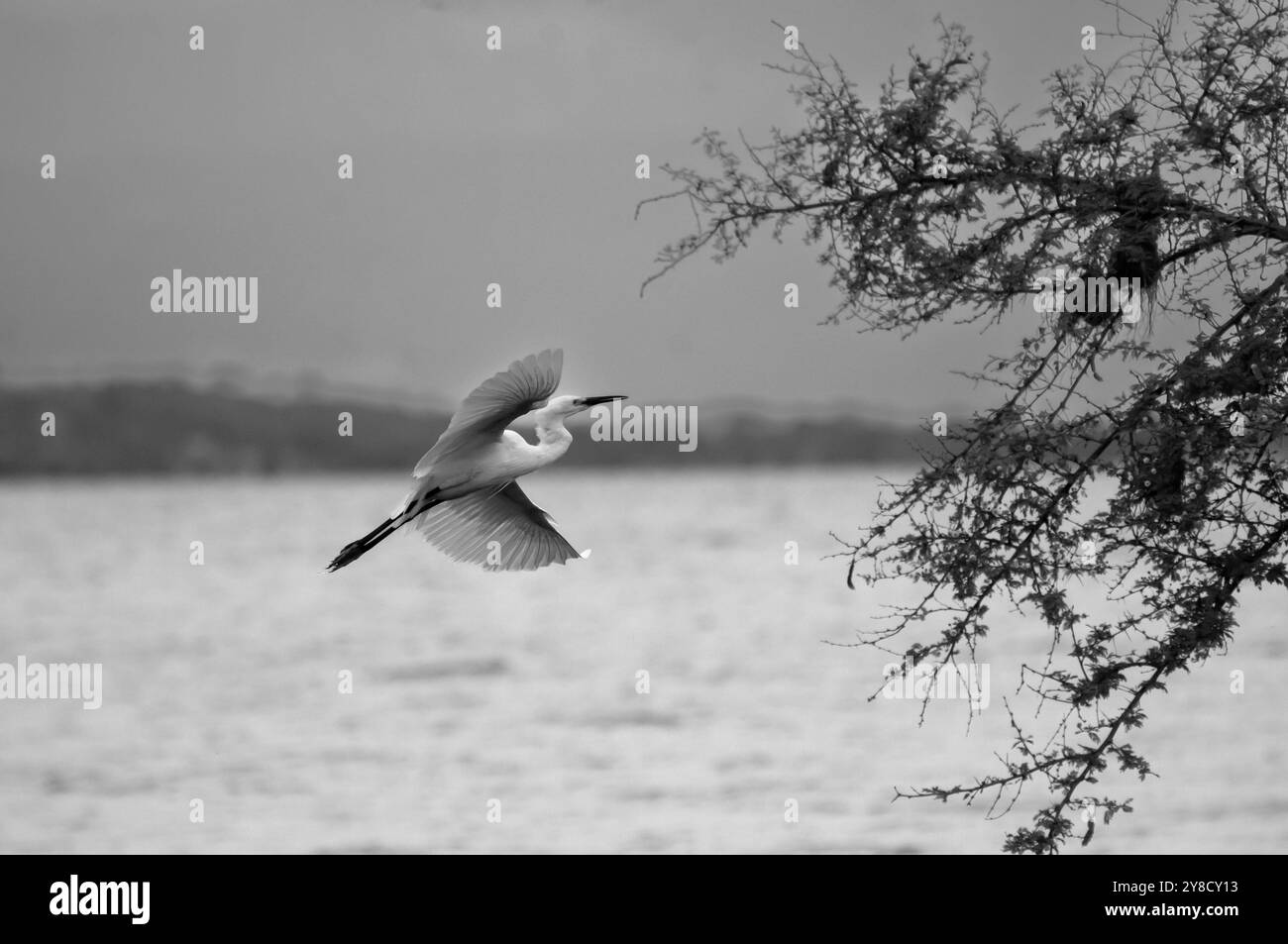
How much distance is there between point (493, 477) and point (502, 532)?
3.75 feet

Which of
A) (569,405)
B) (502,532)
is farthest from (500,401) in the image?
(502,532)

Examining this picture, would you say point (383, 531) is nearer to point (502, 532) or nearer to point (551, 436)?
point (551, 436)

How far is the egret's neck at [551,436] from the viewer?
6.74 m

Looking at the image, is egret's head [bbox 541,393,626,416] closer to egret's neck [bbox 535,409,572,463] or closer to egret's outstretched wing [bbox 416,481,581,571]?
egret's neck [bbox 535,409,572,463]

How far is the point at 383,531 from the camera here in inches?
270

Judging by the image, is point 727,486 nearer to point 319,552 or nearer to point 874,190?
point 319,552

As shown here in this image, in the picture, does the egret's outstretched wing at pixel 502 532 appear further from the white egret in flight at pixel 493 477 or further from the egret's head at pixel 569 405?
the egret's head at pixel 569 405

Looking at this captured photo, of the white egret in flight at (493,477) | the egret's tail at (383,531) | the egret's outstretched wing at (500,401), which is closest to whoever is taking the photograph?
the egret's outstretched wing at (500,401)

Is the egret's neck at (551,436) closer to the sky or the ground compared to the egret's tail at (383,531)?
closer to the sky

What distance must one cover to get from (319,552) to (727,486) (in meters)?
103

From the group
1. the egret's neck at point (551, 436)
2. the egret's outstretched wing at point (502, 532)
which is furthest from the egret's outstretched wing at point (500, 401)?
the egret's outstretched wing at point (502, 532)

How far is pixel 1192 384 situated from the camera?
6016 mm

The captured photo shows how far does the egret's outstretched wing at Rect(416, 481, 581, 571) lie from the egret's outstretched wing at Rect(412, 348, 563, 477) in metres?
1.13
